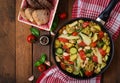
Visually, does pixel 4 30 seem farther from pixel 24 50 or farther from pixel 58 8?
pixel 58 8

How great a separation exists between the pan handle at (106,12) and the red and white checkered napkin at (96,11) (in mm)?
56

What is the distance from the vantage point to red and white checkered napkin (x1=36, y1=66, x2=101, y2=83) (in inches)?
52.4

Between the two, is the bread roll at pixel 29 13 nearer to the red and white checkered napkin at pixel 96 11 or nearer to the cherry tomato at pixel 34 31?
the cherry tomato at pixel 34 31

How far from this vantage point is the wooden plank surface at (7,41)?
4.46ft

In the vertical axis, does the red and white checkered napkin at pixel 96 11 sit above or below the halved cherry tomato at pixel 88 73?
above

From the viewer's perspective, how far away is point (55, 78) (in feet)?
4.40

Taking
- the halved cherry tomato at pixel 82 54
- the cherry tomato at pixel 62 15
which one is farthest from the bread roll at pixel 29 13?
the halved cherry tomato at pixel 82 54

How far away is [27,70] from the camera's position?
1.38 m

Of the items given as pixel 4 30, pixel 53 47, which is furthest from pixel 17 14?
pixel 53 47

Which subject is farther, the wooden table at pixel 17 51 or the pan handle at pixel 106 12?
the wooden table at pixel 17 51

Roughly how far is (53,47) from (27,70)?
0.19 m

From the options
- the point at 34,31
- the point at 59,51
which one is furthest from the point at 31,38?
the point at 59,51

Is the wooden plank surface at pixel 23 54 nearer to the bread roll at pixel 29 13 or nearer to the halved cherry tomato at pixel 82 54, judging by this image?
the bread roll at pixel 29 13

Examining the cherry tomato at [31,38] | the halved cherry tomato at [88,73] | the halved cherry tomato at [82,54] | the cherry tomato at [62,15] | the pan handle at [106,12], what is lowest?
the halved cherry tomato at [88,73]
